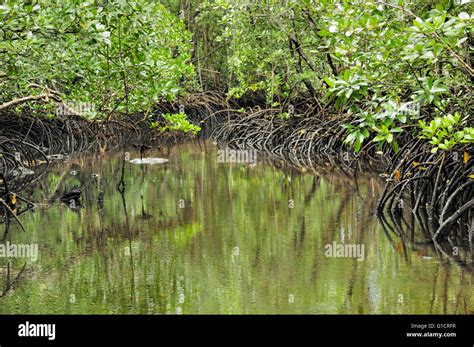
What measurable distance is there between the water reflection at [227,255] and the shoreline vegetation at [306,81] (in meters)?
0.50

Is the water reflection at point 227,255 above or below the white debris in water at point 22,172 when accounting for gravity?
below

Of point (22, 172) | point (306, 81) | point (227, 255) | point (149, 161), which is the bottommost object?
point (227, 255)

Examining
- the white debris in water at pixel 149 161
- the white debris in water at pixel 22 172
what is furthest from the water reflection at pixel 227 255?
the white debris in water at pixel 149 161

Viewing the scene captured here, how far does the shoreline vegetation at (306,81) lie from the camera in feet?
19.8

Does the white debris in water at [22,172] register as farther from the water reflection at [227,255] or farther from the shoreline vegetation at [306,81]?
the water reflection at [227,255]

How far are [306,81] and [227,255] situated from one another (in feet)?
29.8

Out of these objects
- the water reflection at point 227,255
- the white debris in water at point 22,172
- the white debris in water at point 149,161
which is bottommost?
the water reflection at point 227,255

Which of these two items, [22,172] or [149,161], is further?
[149,161]

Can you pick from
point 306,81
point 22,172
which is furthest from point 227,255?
point 306,81

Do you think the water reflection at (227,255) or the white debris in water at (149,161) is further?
the white debris in water at (149,161)

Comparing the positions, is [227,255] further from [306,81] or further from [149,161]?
[306,81]

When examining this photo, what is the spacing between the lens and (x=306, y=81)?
15227mm

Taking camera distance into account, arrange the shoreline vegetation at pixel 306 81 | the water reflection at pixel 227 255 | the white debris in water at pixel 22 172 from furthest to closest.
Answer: the white debris in water at pixel 22 172 < the shoreline vegetation at pixel 306 81 < the water reflection at pixel 227 255
